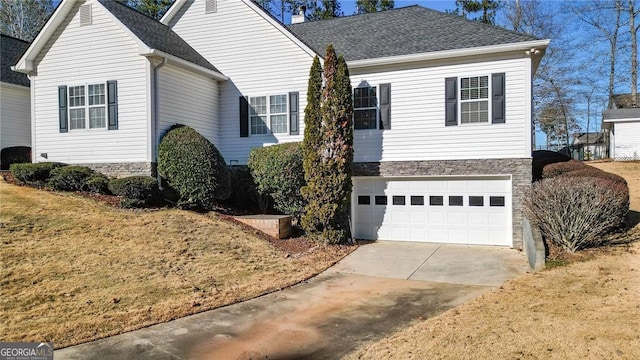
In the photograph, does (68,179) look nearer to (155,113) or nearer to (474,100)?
(155,113)

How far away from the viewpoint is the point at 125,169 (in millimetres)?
12883

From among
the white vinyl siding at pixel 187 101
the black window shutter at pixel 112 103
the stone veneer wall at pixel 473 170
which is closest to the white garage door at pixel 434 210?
the stone veneer wall at pixel 473 170

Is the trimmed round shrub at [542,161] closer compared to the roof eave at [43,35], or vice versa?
the trimmed round shrub at [542,161]

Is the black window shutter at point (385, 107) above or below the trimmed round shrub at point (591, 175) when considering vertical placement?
above

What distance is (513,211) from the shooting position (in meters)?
11.7

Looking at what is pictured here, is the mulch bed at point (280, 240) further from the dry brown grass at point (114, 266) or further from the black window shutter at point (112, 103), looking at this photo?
the black window shutter at point (112, 103)

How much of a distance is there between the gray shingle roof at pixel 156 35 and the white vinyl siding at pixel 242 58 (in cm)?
52

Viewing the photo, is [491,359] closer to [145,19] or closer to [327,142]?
[327,142]

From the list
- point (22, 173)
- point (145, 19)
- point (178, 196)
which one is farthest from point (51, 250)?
point (145, 19)

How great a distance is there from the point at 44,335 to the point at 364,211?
929cm

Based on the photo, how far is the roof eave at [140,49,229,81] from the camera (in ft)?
40.2

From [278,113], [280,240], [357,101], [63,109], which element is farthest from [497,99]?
[63,109]

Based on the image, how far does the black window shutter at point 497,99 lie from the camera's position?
38.5 feet

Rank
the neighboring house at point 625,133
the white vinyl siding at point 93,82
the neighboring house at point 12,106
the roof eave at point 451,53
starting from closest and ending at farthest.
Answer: the roof eave at point 451,53
the white vinyl siding at point 93,82
the neighboring house at point 12,106
the neighboring house at point 625,133
